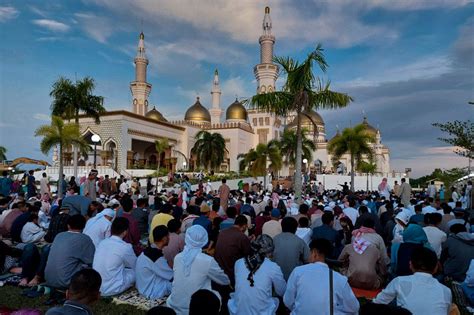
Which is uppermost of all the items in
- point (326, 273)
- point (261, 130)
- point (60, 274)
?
point (261, 130)

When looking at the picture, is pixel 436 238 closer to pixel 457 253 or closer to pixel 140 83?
pixel 457 253

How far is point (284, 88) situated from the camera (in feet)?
44.4

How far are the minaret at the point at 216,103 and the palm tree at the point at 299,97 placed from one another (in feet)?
132

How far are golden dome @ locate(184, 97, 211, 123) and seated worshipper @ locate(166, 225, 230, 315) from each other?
45996 millimetres

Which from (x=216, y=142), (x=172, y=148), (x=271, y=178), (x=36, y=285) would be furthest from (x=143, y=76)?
(x=36, y=285)

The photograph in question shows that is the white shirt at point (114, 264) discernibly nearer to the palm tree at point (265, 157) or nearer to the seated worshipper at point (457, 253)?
the seated worshipper at point (457, 253)

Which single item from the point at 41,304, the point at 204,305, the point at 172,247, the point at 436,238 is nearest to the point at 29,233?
the point at 41,304

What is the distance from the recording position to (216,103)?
54.5m

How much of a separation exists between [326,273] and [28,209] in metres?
7.47

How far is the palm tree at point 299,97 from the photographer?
1287 cm


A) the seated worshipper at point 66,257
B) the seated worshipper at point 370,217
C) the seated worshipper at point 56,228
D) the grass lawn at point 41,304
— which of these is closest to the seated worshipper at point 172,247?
the grass lawn at point 41,304

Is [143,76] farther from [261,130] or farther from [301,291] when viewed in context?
[301,291]

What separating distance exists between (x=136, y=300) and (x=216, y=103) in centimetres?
5022

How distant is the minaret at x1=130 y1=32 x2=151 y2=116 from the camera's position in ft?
149
